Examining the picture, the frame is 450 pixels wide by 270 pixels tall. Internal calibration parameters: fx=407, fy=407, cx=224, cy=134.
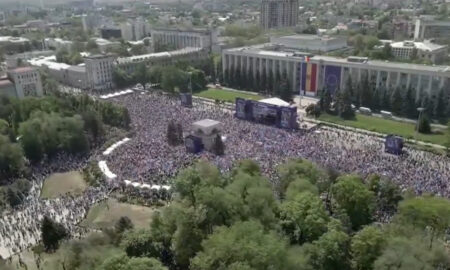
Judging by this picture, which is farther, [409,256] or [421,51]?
[421,51]

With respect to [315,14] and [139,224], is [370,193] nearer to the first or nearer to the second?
[139,224]

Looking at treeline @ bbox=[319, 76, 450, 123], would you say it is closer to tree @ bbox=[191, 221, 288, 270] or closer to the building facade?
tree @ bbox=[191, 221, 288, 270]

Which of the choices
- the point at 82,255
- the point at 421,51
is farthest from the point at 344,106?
the point at 82,255

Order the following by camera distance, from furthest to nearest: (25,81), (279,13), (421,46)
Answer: (279,13)
(421,46)
(25,81)

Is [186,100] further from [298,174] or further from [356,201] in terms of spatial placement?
[356,201]

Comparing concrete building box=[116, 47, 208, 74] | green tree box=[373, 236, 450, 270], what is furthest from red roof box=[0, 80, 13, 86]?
green tree box=[373, 236, 450, 270]

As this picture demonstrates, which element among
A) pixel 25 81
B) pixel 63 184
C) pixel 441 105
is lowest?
pixel 63 184
